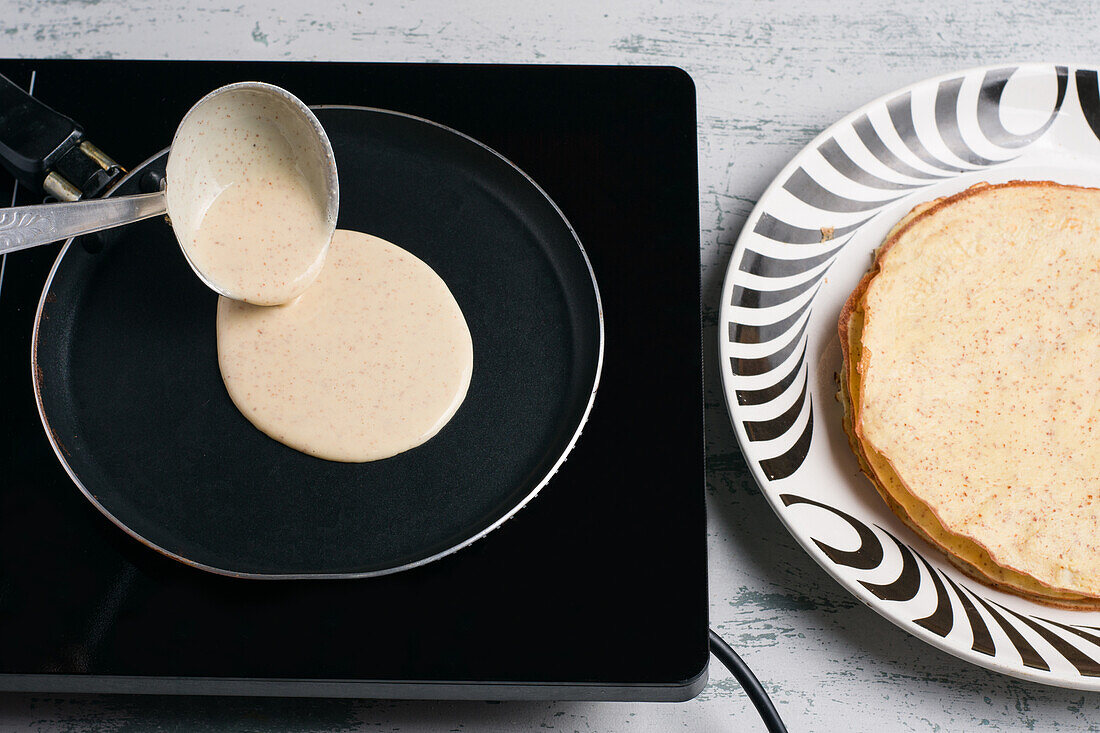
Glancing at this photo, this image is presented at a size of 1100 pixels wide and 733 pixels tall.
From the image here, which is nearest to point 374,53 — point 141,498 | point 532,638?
point 141,498

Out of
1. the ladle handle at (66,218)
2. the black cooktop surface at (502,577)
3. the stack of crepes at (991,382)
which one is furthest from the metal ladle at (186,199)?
the stack of crepes at (991,382)

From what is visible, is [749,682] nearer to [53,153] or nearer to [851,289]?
[851,289]

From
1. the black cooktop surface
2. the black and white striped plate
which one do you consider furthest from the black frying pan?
the black and white striped plate

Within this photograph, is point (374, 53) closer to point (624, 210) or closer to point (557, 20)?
point (557, 20)

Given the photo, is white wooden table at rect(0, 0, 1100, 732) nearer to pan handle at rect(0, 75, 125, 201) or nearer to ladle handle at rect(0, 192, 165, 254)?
pan handle at rect(0, 75, 125, 201)

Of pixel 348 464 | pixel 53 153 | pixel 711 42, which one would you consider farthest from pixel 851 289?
pixel 53 153
